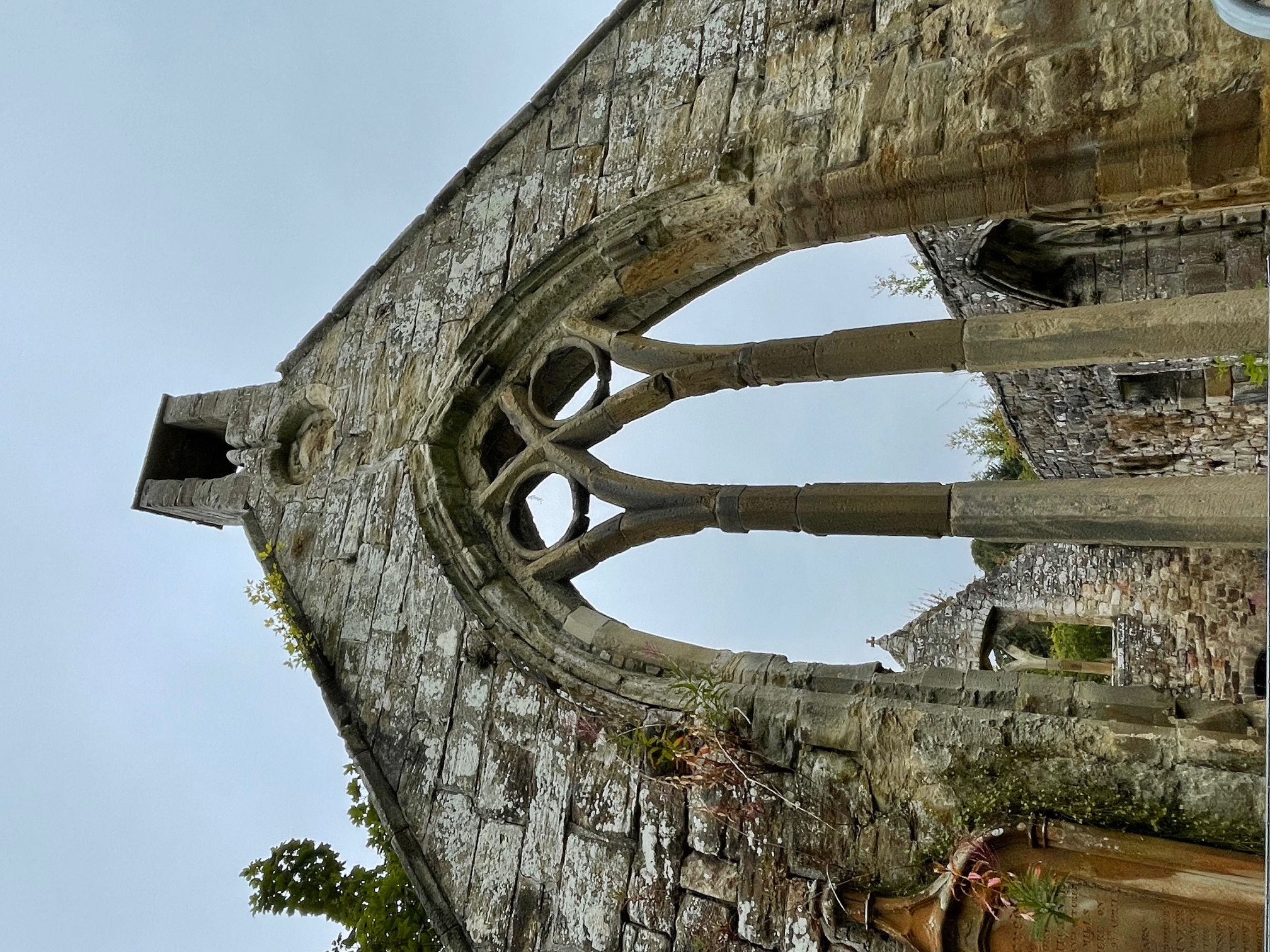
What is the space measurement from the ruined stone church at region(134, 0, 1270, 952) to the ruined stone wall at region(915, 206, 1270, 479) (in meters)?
0.04

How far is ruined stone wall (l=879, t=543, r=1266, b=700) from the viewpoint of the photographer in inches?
231

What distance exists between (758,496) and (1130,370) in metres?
3.61

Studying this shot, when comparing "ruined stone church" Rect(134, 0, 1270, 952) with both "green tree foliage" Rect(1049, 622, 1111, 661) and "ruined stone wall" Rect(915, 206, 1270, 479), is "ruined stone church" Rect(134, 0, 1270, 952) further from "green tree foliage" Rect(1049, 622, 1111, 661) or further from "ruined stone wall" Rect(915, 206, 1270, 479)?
"green tree foliage" Rect(1049, 622, 1111, 661)

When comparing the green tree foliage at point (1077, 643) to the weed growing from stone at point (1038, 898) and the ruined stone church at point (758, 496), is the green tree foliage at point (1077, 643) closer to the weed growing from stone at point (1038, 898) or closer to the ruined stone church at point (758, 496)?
the ruined stone church at point (758, 496)

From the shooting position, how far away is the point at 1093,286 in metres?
5.45

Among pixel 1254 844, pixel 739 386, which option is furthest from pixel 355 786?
pixel 1254 844

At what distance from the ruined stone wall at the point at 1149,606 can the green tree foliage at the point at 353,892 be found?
4.01m

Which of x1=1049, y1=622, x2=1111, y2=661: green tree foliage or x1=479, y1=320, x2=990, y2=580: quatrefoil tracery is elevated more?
x1=1049, y1=622, x2=1111, y2=661: green tree foliage

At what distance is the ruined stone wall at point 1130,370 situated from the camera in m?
5.04

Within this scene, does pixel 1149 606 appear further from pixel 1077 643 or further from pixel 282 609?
pixel 282 609

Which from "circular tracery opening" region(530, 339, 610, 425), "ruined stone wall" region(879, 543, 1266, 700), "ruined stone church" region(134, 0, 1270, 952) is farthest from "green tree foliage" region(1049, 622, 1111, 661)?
"circular tracery opening" region(530, 339, 610, 425)

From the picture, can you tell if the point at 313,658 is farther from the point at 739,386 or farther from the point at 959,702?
the point at 959,702

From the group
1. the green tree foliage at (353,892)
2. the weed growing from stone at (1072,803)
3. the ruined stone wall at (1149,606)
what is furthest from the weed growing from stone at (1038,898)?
the ruined stone wall at (1149,606)

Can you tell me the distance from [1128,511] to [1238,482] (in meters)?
0.30
